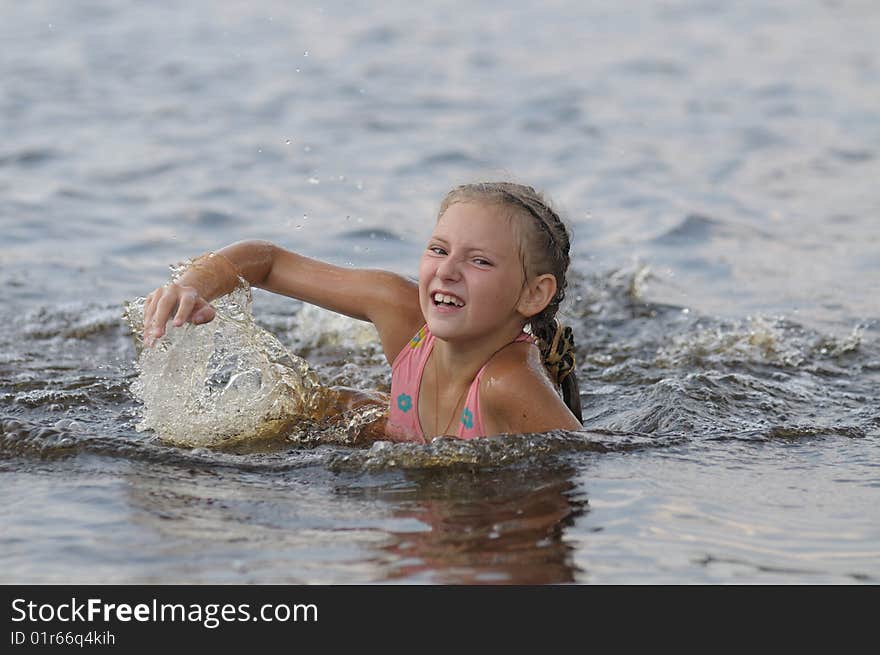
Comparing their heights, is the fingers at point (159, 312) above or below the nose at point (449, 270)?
below

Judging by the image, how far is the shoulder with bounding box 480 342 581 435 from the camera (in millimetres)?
4539

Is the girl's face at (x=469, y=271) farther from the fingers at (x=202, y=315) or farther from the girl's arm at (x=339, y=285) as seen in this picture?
the fingers at (x=202, y=315)

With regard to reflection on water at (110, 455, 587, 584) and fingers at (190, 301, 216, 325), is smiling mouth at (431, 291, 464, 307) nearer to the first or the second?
reflection on water at (110, 455, 587, 584)

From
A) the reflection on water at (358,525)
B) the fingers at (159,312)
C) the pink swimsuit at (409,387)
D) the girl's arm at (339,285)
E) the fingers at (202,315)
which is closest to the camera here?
the reflection on water at (358,525)

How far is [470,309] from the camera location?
447 centimetres

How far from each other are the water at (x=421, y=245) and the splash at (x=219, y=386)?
119 mm

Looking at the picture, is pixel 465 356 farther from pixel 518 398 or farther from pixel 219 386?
pixel 219 386

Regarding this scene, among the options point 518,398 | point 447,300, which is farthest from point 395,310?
point 518,398

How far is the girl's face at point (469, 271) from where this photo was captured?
4.45m

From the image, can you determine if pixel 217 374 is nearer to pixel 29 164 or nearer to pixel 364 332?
pixel 364 332

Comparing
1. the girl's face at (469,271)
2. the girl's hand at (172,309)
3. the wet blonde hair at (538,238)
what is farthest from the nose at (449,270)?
the girl's hand at (172,309)

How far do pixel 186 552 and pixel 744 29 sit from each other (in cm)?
1340
